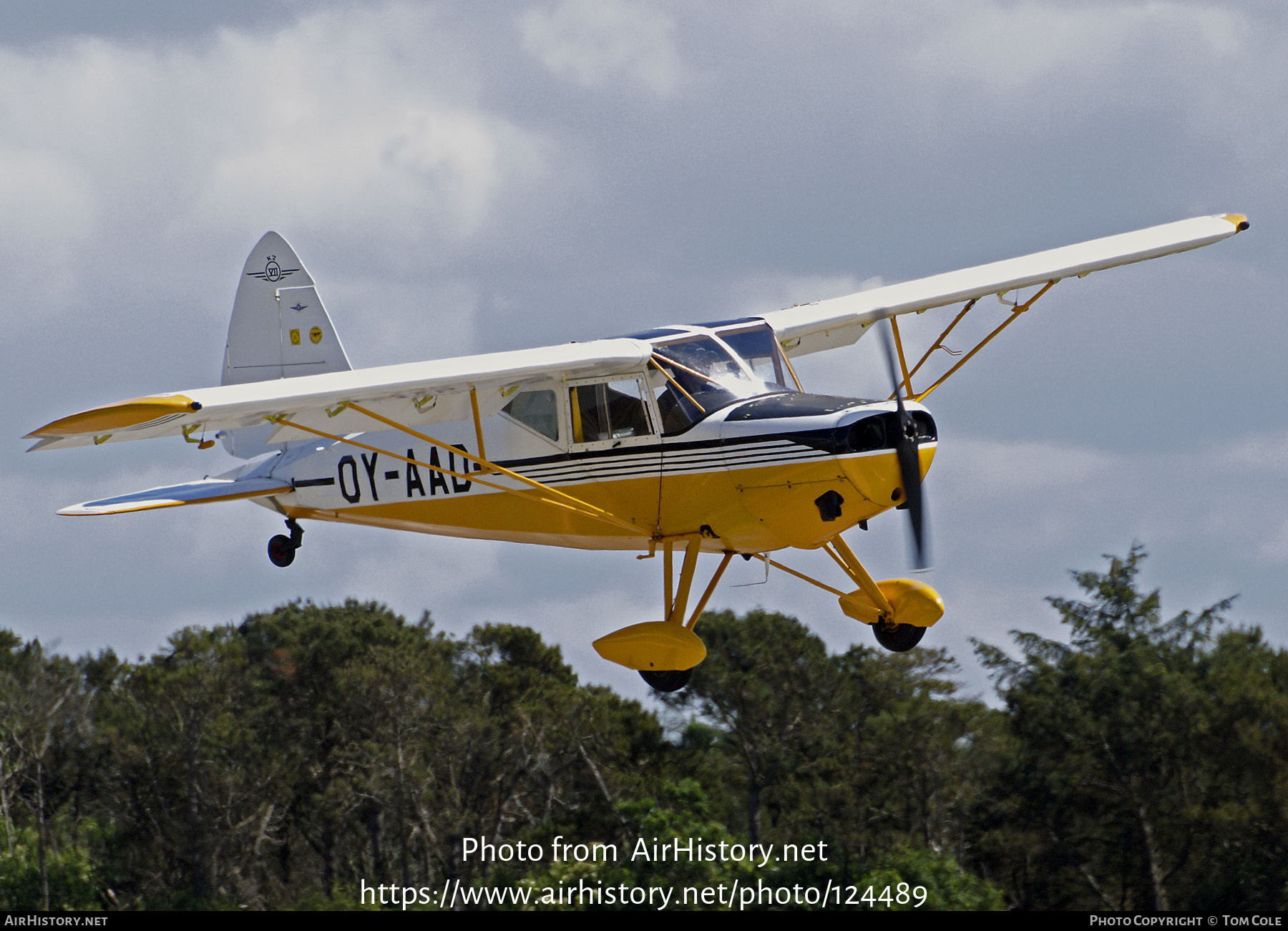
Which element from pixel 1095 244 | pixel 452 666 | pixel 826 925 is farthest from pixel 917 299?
pixel 452 666

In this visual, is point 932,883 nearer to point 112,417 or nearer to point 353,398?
point 353,398

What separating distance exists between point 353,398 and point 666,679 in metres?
4.09

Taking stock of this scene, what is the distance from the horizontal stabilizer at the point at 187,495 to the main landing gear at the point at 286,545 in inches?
17.7

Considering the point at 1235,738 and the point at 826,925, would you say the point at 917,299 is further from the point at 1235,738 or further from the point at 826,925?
the point at 1235,738

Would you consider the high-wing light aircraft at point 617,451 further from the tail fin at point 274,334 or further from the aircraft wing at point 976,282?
the tail fin at point 274,334

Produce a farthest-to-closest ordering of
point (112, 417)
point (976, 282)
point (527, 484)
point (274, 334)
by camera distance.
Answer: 1. point (274, 334)
2. point (976, 282)
3. point (527, 484)
4. point (112, 417)

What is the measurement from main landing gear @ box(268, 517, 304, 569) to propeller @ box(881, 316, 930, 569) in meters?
7.23

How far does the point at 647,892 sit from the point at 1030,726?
10271 millimetres

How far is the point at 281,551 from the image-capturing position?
1667 centimetres

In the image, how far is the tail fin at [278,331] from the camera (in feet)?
59.6

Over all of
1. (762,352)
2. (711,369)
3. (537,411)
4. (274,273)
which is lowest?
(537,411)

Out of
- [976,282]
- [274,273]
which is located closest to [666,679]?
[976,282]

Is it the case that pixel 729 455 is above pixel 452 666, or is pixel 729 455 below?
below

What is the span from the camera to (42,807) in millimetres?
40281
